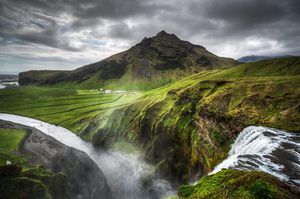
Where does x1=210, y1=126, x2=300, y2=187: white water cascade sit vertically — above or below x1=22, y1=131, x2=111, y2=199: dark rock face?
above

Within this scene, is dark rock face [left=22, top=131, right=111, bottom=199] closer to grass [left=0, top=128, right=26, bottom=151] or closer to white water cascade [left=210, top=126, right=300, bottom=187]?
grass [left=0, top=128, right=26, bottom=151]

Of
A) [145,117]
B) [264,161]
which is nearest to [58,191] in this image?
[145,117]

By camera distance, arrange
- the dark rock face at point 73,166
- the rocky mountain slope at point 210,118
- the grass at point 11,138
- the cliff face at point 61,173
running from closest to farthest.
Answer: the rocky mountain slope at point 210,118, the cliff face at point 61,173, the dark rock face at point 73,166, the grass at point 11,138

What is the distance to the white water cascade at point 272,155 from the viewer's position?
61.6 feet

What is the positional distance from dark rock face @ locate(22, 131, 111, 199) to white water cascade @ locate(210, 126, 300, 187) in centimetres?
4095

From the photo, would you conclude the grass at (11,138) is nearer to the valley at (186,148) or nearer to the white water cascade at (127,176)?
the valley at (186,148)

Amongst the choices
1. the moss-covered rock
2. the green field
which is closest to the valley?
the moss-covered rock

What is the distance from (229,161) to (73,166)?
2096 inches

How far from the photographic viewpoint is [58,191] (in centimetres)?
4828

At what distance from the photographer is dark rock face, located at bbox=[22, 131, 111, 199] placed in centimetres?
5481

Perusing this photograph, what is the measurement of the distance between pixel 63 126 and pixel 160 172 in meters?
82.6

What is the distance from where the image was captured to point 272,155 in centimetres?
2223

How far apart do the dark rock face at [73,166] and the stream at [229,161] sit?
4416mm

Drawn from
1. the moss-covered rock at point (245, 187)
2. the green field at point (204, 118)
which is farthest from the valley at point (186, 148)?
the green field at point (204, 118)
